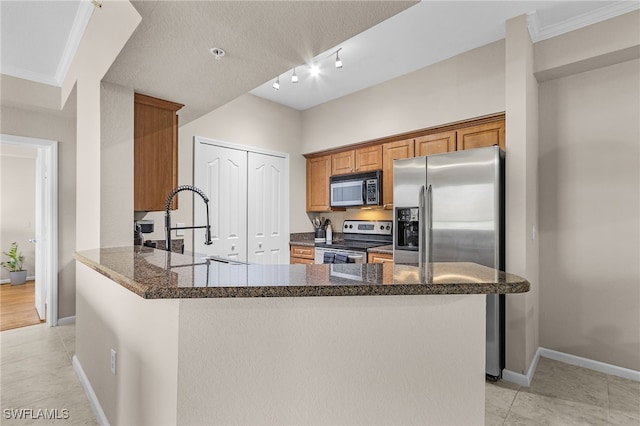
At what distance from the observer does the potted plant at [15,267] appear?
5.72 meters

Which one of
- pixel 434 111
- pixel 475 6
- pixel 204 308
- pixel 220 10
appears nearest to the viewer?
pixel 204 308

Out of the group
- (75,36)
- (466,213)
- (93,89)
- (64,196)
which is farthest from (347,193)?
(64,196)

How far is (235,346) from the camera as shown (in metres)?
1.09

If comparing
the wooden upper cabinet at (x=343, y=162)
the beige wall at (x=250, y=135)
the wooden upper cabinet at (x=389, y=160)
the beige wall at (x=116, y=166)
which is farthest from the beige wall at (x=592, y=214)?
the beige wall at (x=116, y=166)

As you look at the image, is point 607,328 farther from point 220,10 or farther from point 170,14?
point 170,14

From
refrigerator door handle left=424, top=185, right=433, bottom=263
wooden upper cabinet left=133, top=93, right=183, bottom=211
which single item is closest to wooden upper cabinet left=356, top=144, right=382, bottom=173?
refrigerator door handle left=424, top=185, right=433, bottom=263

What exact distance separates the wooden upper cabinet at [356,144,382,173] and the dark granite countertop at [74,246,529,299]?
2791 mm

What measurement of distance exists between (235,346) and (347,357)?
1.26 feet

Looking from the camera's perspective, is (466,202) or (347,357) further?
(466,202)

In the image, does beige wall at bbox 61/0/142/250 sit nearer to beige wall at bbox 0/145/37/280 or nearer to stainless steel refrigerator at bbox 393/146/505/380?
stainless steel refrigerator at bbox 393/146/505/380

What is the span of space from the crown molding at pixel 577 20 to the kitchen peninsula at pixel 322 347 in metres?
2.49

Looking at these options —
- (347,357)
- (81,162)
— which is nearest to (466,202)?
(347,357)

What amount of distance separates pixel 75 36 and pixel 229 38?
1.70 meters

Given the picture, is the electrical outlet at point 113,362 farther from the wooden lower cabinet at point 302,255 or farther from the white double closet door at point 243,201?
the wooden lower cabinet at point 302,255
